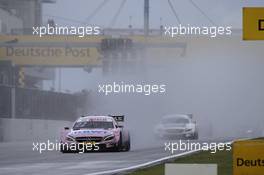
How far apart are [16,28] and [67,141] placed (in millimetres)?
3095

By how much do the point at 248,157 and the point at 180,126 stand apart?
374 inches

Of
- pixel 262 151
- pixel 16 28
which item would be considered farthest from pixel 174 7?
pixel 262 151

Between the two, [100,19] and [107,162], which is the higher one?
[100,19]

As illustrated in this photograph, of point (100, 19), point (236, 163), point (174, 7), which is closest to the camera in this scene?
point (236, 163)

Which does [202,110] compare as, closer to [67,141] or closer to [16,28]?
[67,141]

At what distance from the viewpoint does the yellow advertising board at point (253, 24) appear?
13.5 m

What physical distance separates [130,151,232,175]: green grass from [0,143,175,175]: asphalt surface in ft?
3.89

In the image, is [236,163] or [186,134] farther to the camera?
[186,134]

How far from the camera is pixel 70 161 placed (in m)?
21.8

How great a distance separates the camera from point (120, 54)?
22.5 metres

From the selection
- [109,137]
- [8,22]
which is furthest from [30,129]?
[109,137]

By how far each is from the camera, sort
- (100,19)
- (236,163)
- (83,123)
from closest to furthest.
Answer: (236,163)
(100,19)
(83,123)

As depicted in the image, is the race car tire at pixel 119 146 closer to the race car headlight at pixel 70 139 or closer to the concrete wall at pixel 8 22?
the race car headlight at pixel 70 139

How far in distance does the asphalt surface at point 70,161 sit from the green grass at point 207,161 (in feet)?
3.89
